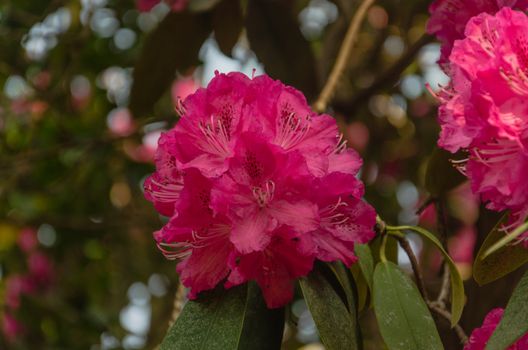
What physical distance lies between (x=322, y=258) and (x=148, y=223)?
142 cm

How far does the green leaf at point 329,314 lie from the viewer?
87 centimetres

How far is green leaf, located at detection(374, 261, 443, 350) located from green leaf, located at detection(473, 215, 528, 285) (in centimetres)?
7

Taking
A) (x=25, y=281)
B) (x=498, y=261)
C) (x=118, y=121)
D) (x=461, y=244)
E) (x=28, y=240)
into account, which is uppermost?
(x=498, y=261)

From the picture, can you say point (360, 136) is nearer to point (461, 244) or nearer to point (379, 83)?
point (461, 244)

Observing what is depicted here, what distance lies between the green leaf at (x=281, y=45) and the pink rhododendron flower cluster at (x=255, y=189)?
664 millimetres

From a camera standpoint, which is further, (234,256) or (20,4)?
(20,4)

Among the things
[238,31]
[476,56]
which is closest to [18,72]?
[238,31]

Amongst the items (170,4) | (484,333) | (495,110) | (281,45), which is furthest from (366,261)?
(170,4)

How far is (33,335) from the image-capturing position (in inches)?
90.8

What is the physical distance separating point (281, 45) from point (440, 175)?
0.58 metres

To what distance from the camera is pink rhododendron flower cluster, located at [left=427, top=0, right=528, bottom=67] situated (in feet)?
3.46

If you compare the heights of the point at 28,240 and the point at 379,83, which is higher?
the point at 379,83

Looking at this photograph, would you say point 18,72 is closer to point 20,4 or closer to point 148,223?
point 20,4

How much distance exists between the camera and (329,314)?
900mm
